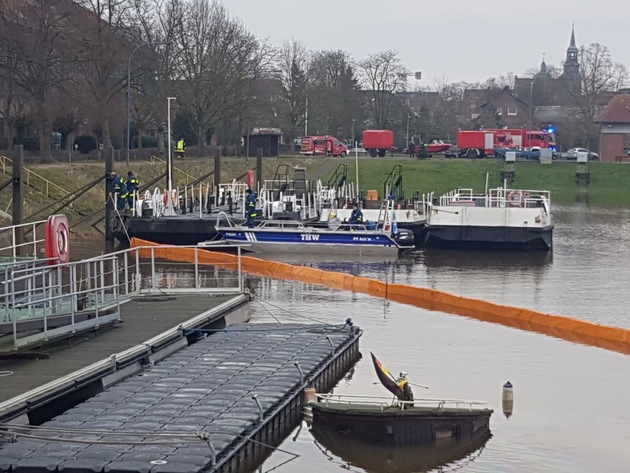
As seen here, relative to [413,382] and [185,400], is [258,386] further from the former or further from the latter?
[413,382]

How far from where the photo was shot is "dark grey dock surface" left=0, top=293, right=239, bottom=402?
16.2 metres

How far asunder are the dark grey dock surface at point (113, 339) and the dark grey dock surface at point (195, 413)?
697 millimetres

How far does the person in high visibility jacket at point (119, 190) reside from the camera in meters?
40.8

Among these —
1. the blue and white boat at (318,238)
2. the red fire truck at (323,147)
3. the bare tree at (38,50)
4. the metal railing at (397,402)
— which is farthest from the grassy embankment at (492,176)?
the metal railing at (397,402)

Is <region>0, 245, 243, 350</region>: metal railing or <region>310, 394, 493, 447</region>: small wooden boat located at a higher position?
<region>0, 245, 243, 350</region>: metal railing

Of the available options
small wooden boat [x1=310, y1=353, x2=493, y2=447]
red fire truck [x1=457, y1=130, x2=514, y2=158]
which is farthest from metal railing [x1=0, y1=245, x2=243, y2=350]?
red fire truck [x1=457, y1=130, x2=514, y2=158]

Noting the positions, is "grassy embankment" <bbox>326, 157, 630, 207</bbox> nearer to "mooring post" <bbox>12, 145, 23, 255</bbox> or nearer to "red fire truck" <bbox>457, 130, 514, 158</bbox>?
"red fire truck" <bbox>457, 130, 514, 158</bbox>

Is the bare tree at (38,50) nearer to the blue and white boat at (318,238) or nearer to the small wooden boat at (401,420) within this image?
the blue and white boat at (318,238)

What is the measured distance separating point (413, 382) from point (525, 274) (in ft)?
55.6

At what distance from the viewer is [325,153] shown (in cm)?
8544

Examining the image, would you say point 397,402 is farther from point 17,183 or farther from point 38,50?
point 38,50

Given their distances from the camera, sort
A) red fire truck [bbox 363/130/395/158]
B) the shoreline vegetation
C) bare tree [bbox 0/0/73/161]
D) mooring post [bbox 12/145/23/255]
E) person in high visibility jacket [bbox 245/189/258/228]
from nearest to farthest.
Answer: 1. mooring post [bbox 12/145/23/255]
2. person in high visibility jacket [bbox 245/189/258/228]
3. bare tree [bbox 0/0/73/161]
4. the shoreline vegetation
5. red fire truck [bbox 363/130/395/158]

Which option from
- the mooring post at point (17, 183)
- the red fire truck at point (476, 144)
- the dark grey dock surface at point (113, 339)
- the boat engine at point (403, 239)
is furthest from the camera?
the red fire truck at point (476, 144)

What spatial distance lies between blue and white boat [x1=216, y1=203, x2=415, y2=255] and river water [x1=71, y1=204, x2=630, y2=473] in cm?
73
